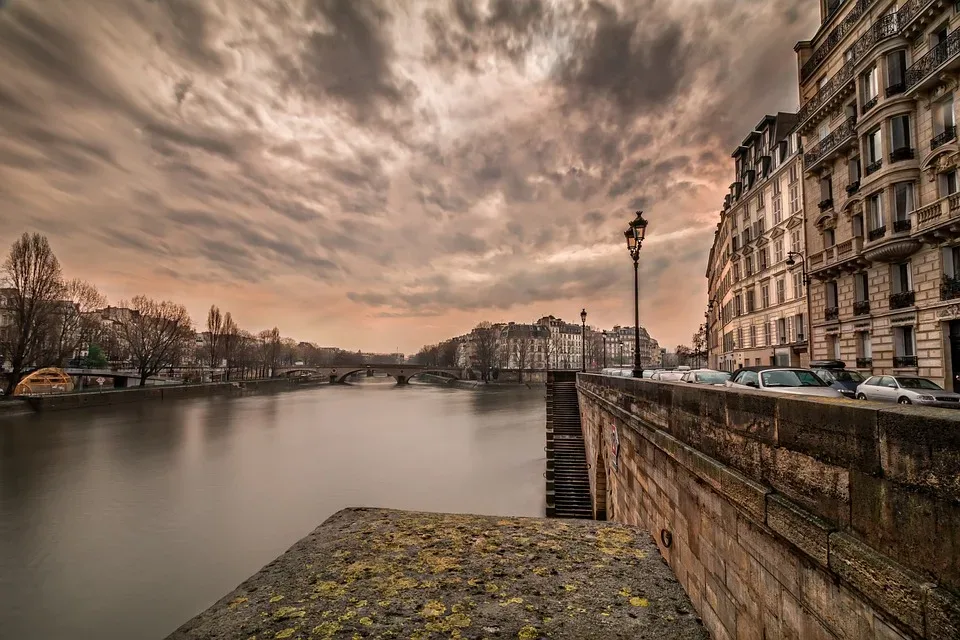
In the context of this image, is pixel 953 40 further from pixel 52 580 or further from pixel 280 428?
pixel 280 428

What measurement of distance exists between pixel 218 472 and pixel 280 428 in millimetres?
15072

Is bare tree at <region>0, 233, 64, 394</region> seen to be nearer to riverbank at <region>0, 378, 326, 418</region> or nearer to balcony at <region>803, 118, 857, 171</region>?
riverbank at <region>0, 378, 326, 418</region>

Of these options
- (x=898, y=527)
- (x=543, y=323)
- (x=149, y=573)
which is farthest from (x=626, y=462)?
(x=543, y=323)

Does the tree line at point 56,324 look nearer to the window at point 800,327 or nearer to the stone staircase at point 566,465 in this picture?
the stone staircase at point 566,465

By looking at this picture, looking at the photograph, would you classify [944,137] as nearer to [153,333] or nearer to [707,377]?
[707,377]

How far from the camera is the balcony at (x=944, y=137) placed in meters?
16.6

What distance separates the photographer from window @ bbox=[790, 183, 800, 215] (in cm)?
2823

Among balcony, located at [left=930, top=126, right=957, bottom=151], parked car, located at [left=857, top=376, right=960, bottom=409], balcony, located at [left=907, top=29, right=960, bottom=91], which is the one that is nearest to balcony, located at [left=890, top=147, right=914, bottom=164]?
balcony, located at [left=930, top=126, right=957, bottom=151]

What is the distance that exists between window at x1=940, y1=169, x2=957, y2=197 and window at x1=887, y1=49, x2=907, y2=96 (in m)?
4.23

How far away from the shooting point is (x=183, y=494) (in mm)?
19656

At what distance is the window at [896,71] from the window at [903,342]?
974 centimetres

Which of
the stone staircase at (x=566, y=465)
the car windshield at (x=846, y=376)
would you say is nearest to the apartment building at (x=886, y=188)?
the car windshield at (x=846, y=376)

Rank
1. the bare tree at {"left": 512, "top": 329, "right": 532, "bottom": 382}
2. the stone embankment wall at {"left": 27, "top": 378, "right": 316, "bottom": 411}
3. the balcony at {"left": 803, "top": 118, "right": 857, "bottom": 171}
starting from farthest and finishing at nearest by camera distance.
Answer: the bare tree at {"left": 512, "top": 329, "right": 532, "bottom": 382} < the stone embankment wall at {"left": 27, "top": 378, "right": 316, "bottom": 411} < the balcony at {"left": 803, "top": 118, "right": 857, "bottom": 171}

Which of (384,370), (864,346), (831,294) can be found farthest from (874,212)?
(384,370)
